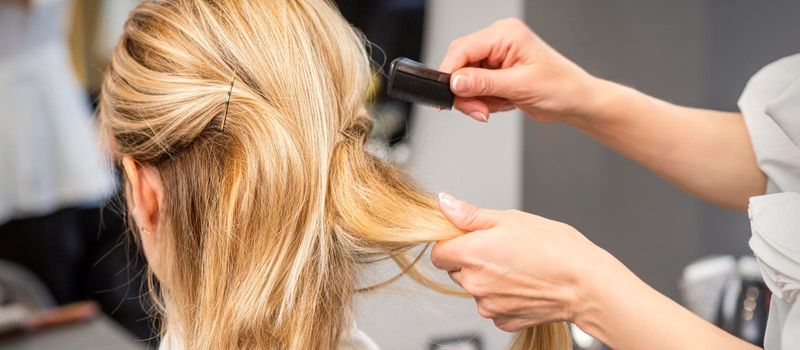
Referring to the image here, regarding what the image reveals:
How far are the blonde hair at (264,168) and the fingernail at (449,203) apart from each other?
24 millimetres

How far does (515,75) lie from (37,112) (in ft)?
6.57

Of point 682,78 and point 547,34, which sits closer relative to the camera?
point 547,34

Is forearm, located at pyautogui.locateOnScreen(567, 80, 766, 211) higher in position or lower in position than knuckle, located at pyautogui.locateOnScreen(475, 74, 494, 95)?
lower

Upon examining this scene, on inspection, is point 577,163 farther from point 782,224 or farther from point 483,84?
point 782,224

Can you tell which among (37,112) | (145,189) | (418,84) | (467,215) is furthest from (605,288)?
(37,112)

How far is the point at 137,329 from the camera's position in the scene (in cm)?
289

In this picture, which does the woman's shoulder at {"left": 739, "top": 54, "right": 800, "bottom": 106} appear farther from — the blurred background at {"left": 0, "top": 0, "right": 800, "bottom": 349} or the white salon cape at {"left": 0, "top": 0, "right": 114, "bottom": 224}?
the white salon cape at {"left": 0, "top": 0, "right": 114, "bottom": 224}

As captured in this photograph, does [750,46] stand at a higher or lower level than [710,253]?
higher

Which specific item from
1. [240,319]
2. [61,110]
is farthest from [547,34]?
[61,110]

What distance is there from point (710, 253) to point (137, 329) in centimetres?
206

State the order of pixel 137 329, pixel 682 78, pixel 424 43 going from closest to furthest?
pixel 682 78
pixel 424 43
pixel 137 329

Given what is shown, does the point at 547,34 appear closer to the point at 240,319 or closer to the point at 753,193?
the point at 753,193

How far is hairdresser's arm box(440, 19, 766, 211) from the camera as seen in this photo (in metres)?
1.12

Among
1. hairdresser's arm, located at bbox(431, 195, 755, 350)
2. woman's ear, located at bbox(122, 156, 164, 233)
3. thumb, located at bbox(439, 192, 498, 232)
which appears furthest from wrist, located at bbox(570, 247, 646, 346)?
woman's ear, located at bbox(122, 156, 164, 233)
